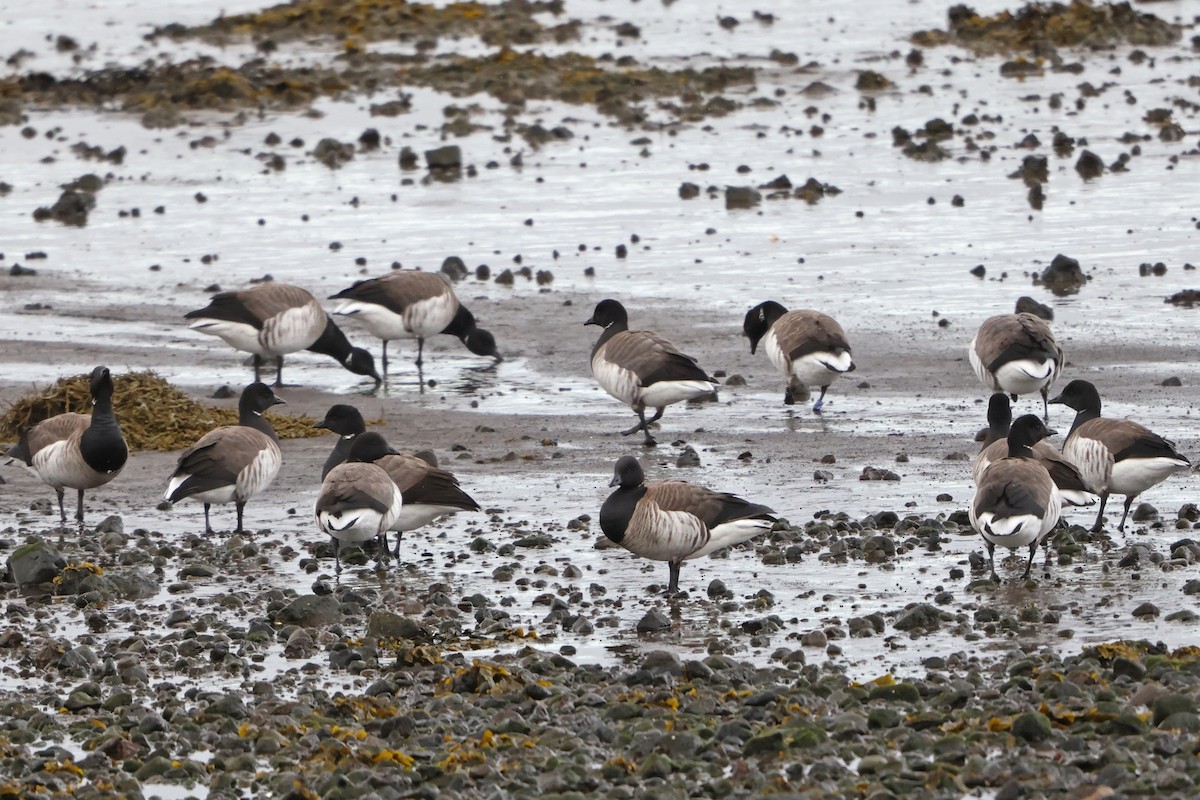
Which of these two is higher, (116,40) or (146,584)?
(116,40)

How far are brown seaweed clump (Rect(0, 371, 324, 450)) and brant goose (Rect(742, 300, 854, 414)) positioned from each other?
4324 millimetres

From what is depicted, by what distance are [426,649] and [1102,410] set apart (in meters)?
8.15

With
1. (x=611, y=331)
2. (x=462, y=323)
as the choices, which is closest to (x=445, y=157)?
(x=462, y=323)

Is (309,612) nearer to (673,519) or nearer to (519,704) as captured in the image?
(519,704)

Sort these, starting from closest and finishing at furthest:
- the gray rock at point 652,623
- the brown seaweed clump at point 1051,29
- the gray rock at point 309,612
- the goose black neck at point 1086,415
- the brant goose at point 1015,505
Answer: the gray rock at point 652,623 < the gray rock at point 309,612 < the brant goose at point 1015,505 < the goose black neck at point 1086,415 < the brown seaweed clump at point 1051,29

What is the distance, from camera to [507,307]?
21531mm

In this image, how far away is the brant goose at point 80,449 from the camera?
13.3 m

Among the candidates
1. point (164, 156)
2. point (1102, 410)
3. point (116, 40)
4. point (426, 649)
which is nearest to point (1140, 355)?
point (1102, 410)

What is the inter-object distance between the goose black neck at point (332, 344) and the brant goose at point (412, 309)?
0.73 feet

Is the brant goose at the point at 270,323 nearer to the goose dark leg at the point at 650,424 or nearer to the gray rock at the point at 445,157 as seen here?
the goose dark leg at the point at 650,424

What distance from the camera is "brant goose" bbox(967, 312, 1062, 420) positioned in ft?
50.1

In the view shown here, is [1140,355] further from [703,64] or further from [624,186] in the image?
[703,64]

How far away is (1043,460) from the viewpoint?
39.6 ft

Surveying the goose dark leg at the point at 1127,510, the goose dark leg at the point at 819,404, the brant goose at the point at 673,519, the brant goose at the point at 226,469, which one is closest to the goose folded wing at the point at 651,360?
the goose dark leg at the point at 819,404
